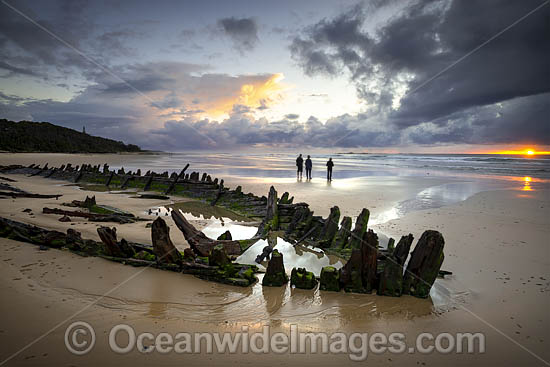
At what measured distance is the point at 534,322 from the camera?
389cm

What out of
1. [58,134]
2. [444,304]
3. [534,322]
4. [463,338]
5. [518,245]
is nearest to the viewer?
[463,338]

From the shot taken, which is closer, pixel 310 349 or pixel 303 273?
pixel 310 349

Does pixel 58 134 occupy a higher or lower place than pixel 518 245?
higher

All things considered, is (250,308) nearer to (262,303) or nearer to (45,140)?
(262,303)

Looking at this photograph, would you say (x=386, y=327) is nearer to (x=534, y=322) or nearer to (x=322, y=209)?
(x=534, y=322)

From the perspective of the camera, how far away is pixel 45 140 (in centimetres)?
7994

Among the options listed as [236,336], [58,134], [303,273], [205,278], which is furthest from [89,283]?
[58,134]

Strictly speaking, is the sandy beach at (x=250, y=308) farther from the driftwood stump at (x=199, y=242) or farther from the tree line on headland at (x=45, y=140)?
the tree line on headland at (x=45, y=140)

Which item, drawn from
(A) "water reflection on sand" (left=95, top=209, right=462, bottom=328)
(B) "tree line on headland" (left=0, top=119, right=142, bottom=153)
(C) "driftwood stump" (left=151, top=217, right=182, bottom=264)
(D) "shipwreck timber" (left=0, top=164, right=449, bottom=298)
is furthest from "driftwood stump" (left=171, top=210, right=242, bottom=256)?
(B) "tree line on headland" (left=0, top=119, right=142, bottom=153)

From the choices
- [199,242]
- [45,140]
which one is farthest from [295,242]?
[45,140]

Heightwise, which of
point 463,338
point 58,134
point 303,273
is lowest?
point 463,338

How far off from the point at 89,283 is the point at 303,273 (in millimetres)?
3707

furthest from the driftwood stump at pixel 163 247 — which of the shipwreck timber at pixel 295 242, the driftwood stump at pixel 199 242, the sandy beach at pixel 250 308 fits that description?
the driftwood stump at pixel 199 242

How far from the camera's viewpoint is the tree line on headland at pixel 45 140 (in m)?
71.7
